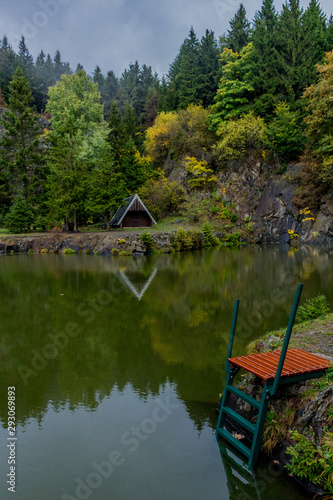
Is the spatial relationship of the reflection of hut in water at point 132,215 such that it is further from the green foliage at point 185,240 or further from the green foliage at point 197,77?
the green foliage at point 197,77

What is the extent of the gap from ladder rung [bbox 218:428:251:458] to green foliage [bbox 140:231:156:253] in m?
22.1

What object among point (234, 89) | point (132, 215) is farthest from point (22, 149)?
point (234, 89)

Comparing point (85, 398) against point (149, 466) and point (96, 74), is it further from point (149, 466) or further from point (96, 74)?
point (96, 74)

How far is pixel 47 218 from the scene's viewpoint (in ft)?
106

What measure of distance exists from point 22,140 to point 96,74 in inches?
1921

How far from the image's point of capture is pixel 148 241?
2659cm

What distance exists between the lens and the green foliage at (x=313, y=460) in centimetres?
352

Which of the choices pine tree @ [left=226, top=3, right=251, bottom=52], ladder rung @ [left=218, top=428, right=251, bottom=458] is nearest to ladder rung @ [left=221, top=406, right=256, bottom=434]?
ladder rung @ [left=218, top=428, right=251, bottom=458]

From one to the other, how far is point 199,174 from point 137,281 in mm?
24147

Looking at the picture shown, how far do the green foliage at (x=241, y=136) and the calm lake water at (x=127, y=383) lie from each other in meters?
22.9

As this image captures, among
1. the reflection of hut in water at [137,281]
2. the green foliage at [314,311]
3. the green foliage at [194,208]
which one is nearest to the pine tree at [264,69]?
the green foliage at [194,208]

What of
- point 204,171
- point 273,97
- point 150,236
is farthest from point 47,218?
point 273,97

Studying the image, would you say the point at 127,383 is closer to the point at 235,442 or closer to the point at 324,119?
the point at 235,442

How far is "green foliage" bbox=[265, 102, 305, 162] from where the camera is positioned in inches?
1257
